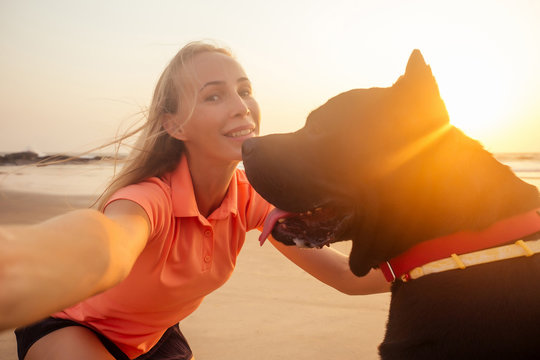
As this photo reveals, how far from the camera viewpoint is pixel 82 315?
2.39 metres

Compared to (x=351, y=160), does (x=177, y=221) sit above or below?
below

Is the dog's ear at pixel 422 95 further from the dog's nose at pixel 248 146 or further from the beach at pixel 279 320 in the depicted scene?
the beach at pixel 279 320

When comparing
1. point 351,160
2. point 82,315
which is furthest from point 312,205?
point 82,315

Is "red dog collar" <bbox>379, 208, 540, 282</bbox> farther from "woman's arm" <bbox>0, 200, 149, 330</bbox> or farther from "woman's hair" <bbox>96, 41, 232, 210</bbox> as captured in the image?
"woman's hair" <bbox>96, 41, 232, 210</bbox>

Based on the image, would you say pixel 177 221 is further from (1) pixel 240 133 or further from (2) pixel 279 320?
(2) pixel 279 320

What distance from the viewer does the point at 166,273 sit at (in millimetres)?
2375

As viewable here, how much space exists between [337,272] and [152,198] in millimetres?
1349

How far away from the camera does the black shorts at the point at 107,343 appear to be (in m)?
2.30

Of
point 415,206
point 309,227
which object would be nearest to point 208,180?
point 309,227

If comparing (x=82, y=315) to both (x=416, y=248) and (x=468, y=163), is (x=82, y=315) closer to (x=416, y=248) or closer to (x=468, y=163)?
(x=416, y=248)

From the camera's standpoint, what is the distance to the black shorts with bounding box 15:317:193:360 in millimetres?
2303

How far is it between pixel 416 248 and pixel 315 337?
188 cm

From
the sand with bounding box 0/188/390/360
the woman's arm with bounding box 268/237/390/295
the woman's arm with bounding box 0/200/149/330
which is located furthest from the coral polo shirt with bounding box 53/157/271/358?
the woman's arm with bounding box 0/200/149/330

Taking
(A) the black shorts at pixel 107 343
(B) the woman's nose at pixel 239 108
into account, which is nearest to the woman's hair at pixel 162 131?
(B) the woman's nose at pixel 239 108
